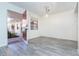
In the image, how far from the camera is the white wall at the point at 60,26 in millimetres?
5680

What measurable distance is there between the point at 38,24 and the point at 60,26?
7.81ft

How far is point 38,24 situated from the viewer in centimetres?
796

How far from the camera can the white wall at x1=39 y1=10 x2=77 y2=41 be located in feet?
18.6

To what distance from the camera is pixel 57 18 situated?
678cm

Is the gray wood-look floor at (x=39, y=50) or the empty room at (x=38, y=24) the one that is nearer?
the gray wood-look floor at (x=39, y=50)

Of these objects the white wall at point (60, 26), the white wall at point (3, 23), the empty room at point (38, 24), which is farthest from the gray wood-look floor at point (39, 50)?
the white wall at point (60, 26)

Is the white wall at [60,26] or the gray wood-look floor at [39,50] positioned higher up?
the white wall at [60,26]

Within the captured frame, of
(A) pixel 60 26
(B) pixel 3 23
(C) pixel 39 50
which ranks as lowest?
(C) pixel 39 50

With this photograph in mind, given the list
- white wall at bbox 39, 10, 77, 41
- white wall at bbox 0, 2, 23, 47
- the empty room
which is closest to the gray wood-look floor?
the empty room

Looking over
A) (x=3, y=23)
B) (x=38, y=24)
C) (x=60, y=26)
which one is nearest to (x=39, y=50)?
(x=3, y=23)

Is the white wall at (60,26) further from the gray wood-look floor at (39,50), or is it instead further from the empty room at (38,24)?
the gray wood-look floor at (39,50)

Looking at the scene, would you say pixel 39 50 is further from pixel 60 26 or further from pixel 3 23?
pixel 60 26

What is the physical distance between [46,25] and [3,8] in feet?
16.1

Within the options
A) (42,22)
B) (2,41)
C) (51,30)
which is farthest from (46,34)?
(2,41)
